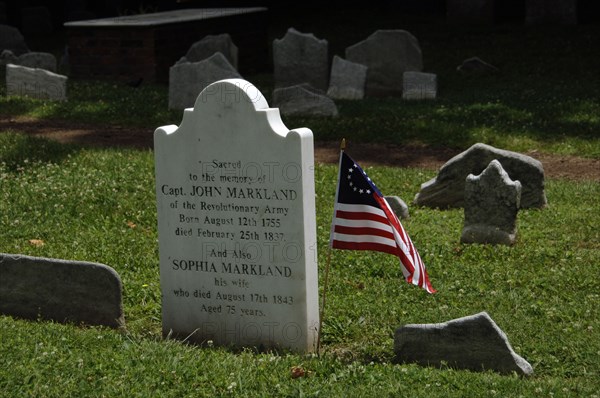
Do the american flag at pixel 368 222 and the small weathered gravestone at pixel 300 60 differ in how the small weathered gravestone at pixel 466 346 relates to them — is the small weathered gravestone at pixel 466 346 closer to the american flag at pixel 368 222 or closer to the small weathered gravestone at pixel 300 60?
the american flag at pixel 368 222

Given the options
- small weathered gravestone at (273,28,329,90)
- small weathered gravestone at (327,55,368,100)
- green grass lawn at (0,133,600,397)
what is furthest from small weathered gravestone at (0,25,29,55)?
green grass lawn at (0,133,600,397)

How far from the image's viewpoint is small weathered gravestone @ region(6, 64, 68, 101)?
16.7m

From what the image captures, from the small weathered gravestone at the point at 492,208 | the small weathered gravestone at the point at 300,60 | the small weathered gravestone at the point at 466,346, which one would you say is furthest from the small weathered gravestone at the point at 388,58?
the small weathered gravestone at the point at 466,346

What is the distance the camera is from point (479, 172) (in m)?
Result: 10.7

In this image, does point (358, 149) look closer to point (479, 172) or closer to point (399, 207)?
point (479, 172)

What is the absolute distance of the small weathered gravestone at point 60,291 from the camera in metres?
7.23

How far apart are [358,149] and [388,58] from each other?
4285 millimetres

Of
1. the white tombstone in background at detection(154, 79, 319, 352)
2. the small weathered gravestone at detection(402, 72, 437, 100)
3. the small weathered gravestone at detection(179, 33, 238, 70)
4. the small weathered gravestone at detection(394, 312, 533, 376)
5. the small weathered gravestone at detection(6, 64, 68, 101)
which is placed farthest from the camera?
the small weathered gravestone at detection(179, 33, 238, 70)

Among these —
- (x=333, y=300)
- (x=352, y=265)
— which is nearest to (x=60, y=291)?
(x=333, y=300)

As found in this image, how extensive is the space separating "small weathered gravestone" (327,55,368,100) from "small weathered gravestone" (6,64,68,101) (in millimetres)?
4112

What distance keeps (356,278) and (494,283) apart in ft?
3.42

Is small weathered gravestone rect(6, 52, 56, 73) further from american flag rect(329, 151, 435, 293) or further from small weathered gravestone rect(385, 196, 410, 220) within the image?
american flag rect(329, 151, 435, 293)

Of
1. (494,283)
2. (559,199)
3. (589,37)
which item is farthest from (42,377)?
(589,37)

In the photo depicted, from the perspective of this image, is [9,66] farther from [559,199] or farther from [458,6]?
[458,6]
